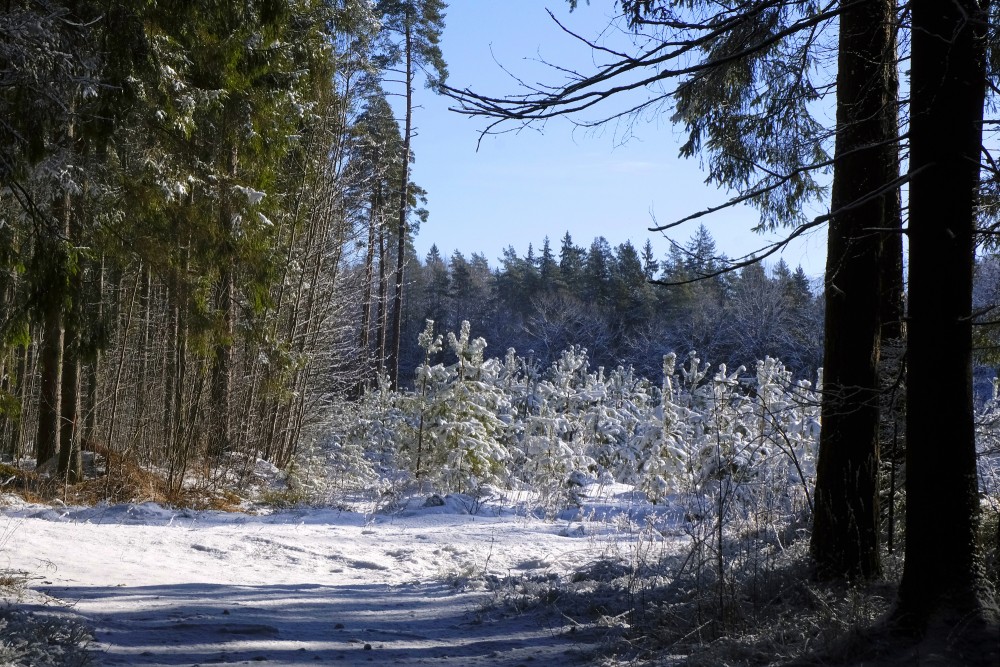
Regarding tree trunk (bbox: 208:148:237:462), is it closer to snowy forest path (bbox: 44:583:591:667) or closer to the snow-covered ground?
the snow-covered ground

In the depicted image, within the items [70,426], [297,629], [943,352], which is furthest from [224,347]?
[943,352]

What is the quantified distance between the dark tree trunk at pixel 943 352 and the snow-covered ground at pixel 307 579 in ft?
6.21

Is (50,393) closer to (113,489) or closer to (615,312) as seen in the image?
(113,489)

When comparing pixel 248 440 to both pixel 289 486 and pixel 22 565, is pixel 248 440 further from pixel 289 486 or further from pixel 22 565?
pixel 22 565

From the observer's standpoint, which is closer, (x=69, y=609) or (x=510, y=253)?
(x=69, y=609)

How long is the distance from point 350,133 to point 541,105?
1354cm

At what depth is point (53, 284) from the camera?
22.5 feet

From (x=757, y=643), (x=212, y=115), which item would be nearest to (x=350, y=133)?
(x=212, y=115)

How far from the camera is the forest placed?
12.4ft

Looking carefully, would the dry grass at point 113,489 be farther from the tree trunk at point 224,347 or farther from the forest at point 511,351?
the tree trunk at point 224,347

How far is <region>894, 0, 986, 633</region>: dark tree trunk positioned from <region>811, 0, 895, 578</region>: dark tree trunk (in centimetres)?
104

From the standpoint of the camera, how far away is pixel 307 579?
665 cm

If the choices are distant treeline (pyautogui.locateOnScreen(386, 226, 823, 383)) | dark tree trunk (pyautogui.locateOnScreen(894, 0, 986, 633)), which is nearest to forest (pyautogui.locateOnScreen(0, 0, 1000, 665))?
dark tree trunk (pyautogui.locateOnScreen(894, 0, 986, 633))

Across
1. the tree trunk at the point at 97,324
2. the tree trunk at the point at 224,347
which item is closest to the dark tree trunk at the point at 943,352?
the tree trunk at the point at 97,324
